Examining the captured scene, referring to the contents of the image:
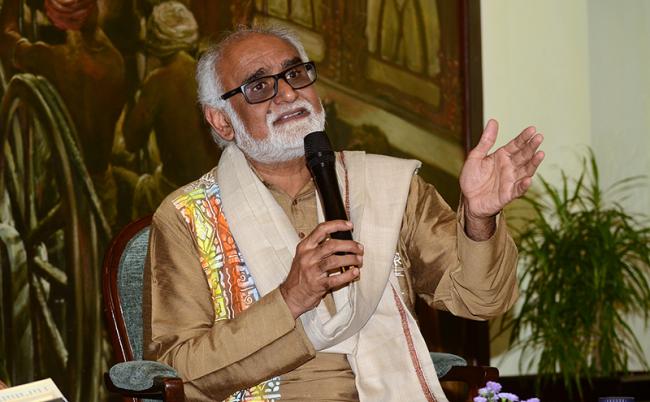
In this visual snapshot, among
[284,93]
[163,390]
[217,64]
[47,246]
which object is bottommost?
[163,390]

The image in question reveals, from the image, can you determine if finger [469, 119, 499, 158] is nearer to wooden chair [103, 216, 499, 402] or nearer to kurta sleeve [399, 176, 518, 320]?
kurta sleeve [399, 176, 518, 320]

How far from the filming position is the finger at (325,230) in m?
2.60

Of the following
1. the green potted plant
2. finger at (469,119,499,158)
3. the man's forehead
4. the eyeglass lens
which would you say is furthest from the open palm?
the green potted plant

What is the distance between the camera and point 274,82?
3326mm

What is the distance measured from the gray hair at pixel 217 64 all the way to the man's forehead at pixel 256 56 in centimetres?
3

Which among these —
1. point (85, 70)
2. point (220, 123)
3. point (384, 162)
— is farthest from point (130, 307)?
point (85, 70)

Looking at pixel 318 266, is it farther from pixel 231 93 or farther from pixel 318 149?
pixel 231 93

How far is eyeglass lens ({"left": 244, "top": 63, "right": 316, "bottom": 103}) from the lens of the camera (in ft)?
10.9

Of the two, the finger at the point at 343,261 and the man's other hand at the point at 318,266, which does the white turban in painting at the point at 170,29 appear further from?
the finger at the point at 343,261

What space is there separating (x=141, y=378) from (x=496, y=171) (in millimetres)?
1101

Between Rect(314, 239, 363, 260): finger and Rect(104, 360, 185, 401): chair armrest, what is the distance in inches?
→ 19.4

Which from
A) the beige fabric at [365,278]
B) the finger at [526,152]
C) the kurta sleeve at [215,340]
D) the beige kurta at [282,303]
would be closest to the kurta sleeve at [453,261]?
the beige kurta at [282,303]

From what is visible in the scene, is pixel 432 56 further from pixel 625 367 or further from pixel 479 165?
pixel 479 165

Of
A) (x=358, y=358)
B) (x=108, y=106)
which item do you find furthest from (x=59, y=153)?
(x=358, y=358)
